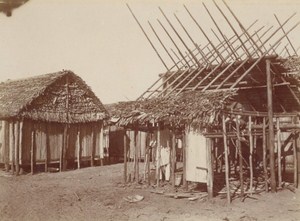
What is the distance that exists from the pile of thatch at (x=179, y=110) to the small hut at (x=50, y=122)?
5.23 m

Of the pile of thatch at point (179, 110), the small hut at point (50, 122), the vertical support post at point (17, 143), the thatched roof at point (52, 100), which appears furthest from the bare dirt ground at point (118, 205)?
the thatched roof at point (52, 100)

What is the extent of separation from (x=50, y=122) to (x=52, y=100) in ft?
3.76

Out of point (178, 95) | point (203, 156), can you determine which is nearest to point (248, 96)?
point (178, 95)

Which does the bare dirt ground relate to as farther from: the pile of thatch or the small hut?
the small hut

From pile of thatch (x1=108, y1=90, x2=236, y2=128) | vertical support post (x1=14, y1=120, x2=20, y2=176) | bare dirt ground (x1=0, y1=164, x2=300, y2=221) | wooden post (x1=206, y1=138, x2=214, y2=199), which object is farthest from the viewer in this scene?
vertical support post (x1=14, y1=120, x2=20, y2=176)

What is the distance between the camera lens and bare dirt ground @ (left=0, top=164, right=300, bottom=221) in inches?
431

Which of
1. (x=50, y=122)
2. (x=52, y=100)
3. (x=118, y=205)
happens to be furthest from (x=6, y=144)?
(x=118, y=205)

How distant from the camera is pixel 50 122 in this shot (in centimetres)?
2033

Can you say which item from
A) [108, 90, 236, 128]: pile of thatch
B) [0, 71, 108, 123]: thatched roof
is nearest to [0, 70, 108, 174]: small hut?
[0, 71, 108, 123]: thatched roof

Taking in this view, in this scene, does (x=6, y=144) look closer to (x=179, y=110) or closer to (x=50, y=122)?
(x=50, y=122)

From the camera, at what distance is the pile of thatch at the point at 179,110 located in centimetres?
1256

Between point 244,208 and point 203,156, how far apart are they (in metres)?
2.52

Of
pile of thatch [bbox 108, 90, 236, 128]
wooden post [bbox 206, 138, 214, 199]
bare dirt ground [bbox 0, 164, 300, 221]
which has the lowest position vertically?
bare dirt ground [bbox 0, 164, 300, 221]

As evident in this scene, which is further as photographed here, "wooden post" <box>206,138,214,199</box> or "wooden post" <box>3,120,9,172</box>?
"wooden post" <box>3,120,9,172</box>
